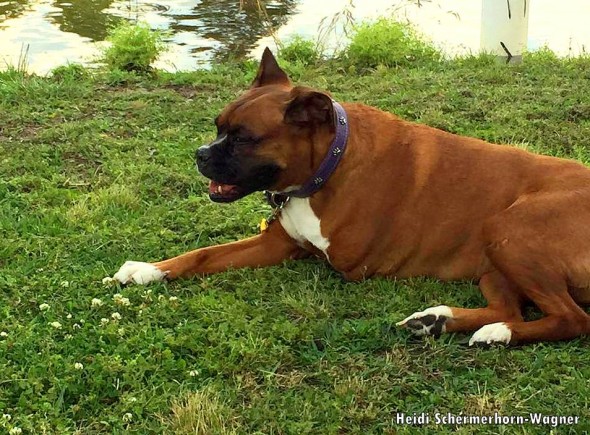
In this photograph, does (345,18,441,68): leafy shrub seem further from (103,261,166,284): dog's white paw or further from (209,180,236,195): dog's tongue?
(103,261,166,284): dog's white paw

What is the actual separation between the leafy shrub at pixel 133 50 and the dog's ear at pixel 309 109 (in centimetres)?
430

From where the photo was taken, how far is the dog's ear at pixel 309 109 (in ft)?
12.0

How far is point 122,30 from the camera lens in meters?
8.00

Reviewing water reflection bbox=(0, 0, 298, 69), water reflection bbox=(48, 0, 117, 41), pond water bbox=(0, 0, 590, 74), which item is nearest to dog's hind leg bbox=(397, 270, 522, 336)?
pond water bbox=(0, 0, 590, 74)

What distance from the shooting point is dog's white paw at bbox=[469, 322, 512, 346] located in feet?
11.2

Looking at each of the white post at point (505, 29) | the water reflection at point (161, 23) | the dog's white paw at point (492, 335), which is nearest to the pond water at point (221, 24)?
the water reflection at point (161, 23)

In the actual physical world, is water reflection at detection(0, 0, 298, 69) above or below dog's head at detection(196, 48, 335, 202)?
below

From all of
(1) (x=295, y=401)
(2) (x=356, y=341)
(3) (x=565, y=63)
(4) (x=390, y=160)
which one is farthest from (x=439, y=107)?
(1) (x=295, y=401)

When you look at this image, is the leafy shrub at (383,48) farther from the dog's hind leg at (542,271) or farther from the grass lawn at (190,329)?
the dog's hind leg at (542,271)

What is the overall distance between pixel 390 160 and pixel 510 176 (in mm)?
574

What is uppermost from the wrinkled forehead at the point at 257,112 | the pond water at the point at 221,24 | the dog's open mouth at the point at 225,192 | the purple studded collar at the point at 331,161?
the wrinkled forehead at the point at 257,112

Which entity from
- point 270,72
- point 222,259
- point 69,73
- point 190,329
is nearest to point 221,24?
point 69,73

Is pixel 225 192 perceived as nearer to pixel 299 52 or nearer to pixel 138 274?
pixel 138 274

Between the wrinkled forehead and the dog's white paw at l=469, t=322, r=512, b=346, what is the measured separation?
1.29 m
